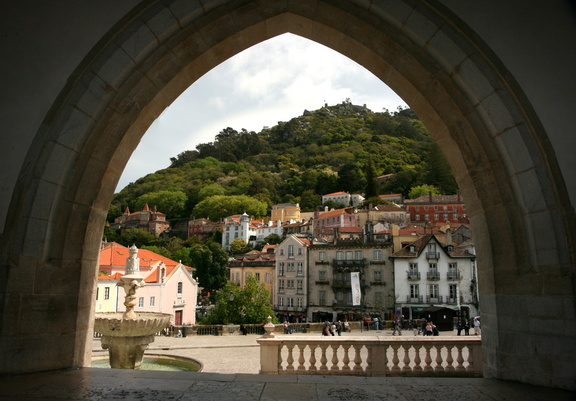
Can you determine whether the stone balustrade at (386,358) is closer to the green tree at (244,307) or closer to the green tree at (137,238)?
the green tree at (244,307)

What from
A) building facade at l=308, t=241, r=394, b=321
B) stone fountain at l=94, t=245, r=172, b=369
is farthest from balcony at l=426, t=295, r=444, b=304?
stone fountain at l=94, t=245, r=172, b=369

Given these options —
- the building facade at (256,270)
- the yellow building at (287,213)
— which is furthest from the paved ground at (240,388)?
the yellow building at (287,213)

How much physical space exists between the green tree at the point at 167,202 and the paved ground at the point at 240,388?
4975 inches

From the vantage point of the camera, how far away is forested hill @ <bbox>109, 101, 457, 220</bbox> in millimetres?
116750

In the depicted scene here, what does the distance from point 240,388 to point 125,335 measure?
5.75 meters

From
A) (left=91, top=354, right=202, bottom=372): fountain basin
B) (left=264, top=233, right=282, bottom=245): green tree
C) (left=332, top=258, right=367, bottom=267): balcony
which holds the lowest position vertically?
(left=91, top=354, right=202, bottom=372): fountain basin

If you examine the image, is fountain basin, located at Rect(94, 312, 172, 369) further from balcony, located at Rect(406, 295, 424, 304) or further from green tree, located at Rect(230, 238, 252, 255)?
green tree, located at Rect(230, 238, 252, 255)

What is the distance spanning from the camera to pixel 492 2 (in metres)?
3.86

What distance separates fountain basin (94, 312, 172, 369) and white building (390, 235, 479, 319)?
113 feet

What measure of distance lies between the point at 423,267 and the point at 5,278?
130 feet

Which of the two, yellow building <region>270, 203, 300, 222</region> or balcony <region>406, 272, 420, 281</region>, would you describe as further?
yellow building <region>270, 203, 300, 222</region>

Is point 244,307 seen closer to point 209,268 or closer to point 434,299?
point 434,299

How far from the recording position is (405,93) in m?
4.58

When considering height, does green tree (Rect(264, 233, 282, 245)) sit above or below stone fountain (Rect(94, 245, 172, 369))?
above
